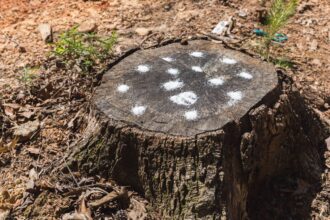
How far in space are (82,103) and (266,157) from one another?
1315 millimetres

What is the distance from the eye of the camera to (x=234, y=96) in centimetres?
281

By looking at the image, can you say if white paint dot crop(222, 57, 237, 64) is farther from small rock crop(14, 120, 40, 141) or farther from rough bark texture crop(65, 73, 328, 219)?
small rock crop(14, 120, 40, 141)

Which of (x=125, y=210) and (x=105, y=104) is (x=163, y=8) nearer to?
(x=105, y=104)

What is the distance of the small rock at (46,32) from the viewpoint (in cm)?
435

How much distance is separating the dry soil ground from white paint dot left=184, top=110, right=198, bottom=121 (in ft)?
1.88

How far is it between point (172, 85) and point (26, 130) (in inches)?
43.0

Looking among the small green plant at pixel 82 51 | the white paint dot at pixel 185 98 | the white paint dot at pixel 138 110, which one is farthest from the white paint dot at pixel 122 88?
the small green plant at pixel 82 51

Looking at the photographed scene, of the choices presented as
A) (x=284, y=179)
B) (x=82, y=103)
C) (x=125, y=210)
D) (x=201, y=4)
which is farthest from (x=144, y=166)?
(x=201, y=4)

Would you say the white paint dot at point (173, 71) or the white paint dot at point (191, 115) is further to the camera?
the white paint dot at point (173, 71)

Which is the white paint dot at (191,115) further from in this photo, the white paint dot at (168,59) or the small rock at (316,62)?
the small rock at (316,62)

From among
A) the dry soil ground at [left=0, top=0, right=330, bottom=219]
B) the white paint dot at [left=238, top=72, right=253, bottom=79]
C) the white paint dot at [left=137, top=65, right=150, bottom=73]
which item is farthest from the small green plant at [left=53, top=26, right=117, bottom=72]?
the white paint dot at [left=238, top=72, right=253, bottom=79]

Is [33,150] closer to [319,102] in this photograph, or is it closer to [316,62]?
[319,102]

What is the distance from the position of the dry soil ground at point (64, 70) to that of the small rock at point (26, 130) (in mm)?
31

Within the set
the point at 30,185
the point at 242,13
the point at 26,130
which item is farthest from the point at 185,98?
the point at 242,13
